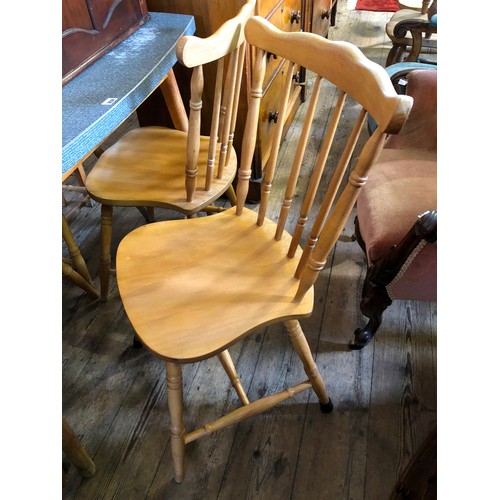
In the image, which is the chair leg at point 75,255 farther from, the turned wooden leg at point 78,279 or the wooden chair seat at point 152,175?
the wooden chair seat at point 152,175

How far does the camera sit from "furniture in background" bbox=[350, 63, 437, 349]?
1.02m

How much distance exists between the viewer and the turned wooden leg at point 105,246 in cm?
130

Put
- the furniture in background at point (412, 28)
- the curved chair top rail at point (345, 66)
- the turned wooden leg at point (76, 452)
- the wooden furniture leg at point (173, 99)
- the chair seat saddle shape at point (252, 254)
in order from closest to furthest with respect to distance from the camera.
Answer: the curved chair top rail at point (345, 66), the chair seat saddle shape at point (252, 254), the turned wooden leg at point (76, 452), the wooden furniture leg at point (173, 99), the furniture in background at point (412, 28)

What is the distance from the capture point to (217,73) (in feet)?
3.18

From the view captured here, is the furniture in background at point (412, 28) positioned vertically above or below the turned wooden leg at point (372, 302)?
above

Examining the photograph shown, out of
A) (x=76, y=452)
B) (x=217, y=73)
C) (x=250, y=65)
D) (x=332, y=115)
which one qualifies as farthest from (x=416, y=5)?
(x=76, y=452)

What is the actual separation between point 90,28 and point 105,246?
0.65 m

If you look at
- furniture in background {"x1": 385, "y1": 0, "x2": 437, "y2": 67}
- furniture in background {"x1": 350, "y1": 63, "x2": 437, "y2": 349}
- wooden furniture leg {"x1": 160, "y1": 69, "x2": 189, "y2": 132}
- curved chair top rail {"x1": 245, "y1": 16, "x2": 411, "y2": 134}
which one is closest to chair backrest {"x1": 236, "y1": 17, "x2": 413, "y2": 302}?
curved chair top rail {"x1": 245, "y1": 16, "x2": 411, "y2": 134}

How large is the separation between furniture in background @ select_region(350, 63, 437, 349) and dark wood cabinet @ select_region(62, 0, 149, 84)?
0.83 metres

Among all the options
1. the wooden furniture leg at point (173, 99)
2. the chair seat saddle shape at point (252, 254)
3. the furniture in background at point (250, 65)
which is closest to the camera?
the chair seat saddle shape at point (252, 254)

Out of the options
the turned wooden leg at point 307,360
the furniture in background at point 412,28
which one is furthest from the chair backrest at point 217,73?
the furniture in background at point 412,28

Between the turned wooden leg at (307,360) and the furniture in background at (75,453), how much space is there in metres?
0.56

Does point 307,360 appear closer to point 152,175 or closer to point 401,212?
point 401,212
